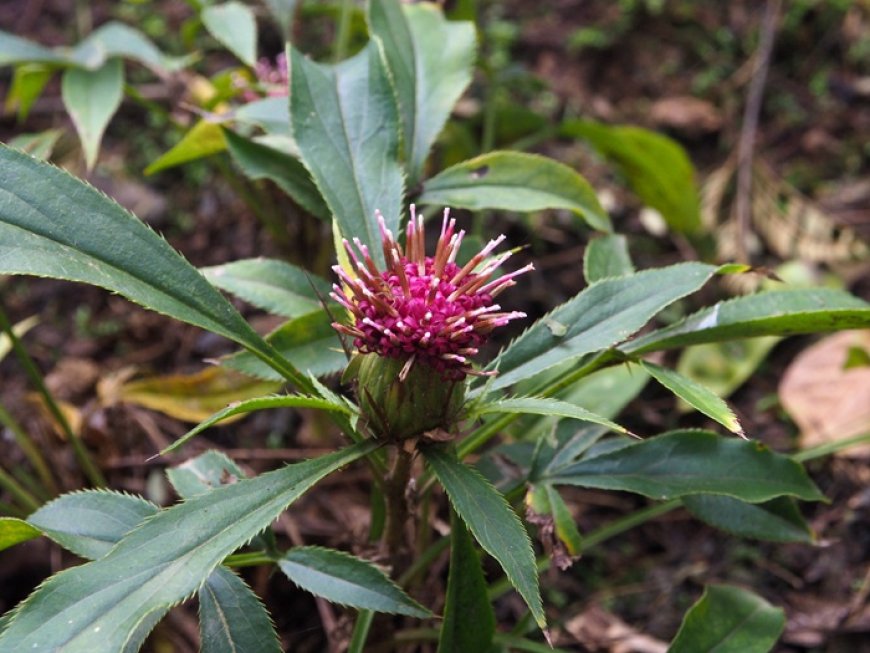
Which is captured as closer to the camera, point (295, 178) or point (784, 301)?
point (784, 301)

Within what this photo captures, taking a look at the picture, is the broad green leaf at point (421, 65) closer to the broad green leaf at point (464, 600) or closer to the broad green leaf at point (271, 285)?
the broad green leaf at point (271, 285)

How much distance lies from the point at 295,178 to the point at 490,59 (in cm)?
122

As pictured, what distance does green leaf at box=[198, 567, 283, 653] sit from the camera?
2.97ft

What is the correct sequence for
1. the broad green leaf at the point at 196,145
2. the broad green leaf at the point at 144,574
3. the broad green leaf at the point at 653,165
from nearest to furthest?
the broad green leaf at the point at 144,574 → the broad green leaf at the point at 196,145 → the broad green leaf at the point at 653,165

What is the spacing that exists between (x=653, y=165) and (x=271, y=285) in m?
1.00

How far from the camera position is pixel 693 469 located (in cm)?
109

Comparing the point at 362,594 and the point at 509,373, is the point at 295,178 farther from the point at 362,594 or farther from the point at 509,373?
the point at 362,594

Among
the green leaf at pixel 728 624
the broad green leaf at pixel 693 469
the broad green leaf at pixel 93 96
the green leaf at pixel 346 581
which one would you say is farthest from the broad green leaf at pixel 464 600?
the broad green leaf at pixel 93 96

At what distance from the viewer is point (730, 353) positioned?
1898 millimetres

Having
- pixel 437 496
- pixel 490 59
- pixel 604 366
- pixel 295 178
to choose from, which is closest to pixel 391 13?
pixel 295 178

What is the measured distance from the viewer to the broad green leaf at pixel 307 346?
106 centimetres

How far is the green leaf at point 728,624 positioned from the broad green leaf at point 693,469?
0.52ft

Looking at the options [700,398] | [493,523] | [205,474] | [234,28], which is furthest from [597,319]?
[234,28]

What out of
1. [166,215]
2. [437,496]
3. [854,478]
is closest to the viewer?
[437,496]
